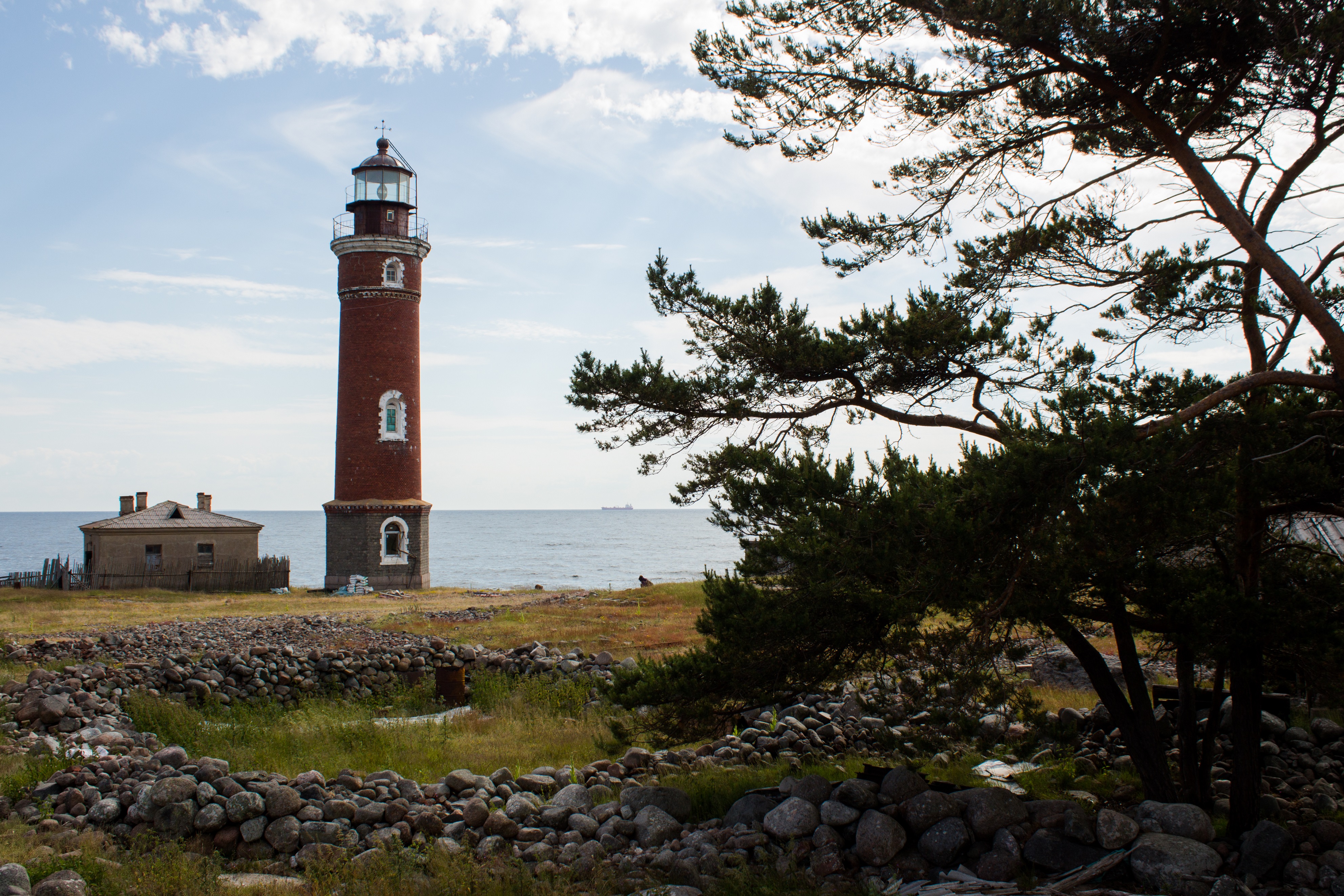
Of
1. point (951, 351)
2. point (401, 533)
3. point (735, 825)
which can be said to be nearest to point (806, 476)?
point (951, 351)

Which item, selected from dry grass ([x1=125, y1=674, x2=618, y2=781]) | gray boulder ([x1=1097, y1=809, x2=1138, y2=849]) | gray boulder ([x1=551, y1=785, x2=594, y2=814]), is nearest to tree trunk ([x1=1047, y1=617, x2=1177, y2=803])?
gray boulder ([x1=1097, y1=809, x2=1138, y2=849])

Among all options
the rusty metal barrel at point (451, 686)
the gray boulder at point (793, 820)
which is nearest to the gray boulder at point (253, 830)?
the gray boulder at point (793, 820)

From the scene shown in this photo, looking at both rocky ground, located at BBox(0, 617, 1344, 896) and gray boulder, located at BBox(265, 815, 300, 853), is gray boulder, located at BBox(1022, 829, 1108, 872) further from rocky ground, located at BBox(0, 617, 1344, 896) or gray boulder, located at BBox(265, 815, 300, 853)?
gray boulder, located at BBox(265, 815, 300, 853)

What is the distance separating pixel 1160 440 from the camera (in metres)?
5.50

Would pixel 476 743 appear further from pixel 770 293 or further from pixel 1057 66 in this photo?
pixel 1057 66

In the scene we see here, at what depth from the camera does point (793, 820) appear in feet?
20.8

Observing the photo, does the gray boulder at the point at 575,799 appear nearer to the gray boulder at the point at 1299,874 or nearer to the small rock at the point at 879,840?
the small rock at the point at 879,840

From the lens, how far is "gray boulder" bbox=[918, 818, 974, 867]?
231 inches

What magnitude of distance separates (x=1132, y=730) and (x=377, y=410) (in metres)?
27.5

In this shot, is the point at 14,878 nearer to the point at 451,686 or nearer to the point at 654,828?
the point at 654,828

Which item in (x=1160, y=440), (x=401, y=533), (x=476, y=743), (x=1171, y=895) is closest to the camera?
(x=1171, y=895)

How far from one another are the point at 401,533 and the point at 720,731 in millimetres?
24696

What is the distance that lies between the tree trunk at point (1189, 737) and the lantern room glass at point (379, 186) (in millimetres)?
30056

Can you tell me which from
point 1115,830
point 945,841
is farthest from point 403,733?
point 1115,830
